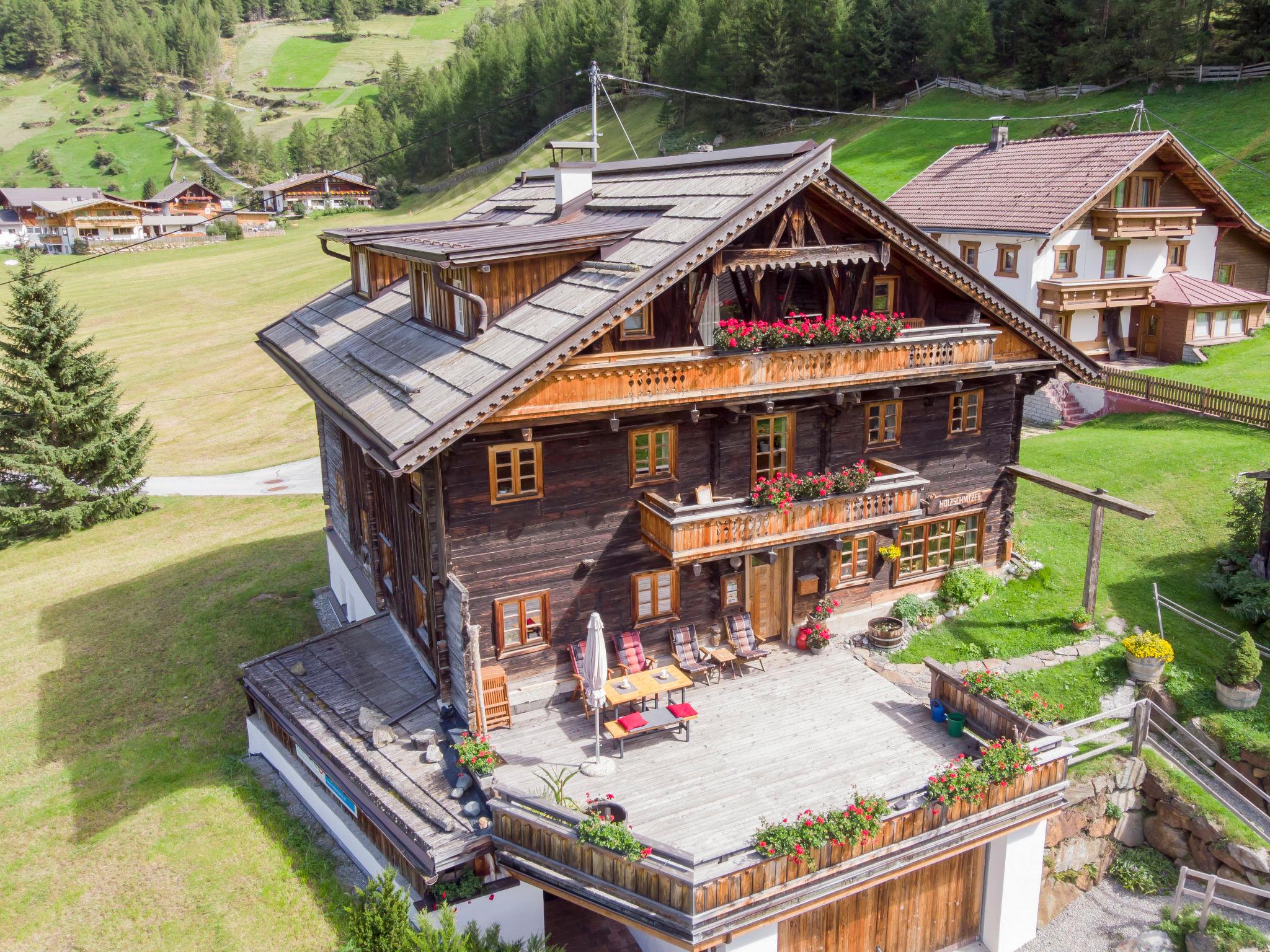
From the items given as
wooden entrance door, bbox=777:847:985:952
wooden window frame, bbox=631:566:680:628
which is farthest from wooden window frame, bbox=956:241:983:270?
wooden entrance door, bbox=777:847:985:952

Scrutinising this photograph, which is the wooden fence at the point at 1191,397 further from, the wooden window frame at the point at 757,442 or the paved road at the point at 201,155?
the paved road at the point at 201,155

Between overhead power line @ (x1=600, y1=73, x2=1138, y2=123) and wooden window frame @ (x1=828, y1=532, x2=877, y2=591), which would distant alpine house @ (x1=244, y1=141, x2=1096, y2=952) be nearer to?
wooden window frame @ (x1=828, y1=532, x2=877, y2=591)

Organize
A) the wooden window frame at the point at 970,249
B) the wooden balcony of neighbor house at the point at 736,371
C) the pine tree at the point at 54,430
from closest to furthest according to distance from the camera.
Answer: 1. the wooden balcony of neighbor house at the point at 736,371
2. the pine tree at the point at 54,430
3. the wooden window frame at the point at 970,249

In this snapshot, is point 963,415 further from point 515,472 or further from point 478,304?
point 478,304

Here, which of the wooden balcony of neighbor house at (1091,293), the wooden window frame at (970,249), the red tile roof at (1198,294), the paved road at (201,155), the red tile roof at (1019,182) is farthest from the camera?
the paved road at (201,155)

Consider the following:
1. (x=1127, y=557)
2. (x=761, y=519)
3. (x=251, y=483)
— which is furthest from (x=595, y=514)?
(x=251, y=483)

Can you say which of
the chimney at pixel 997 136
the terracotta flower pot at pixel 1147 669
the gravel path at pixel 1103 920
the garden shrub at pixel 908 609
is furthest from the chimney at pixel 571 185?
the chimney at pixel 997 136
